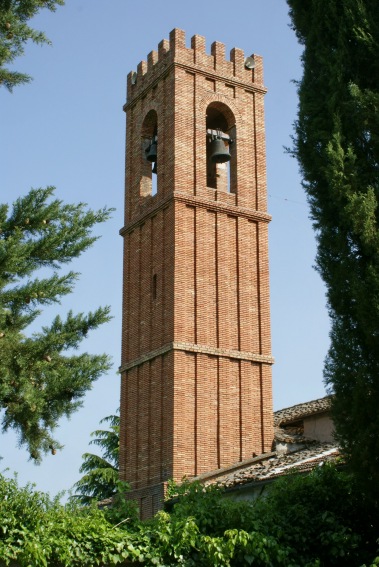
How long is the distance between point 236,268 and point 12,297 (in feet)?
40.9

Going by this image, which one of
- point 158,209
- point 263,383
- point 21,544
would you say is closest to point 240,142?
point 158,209

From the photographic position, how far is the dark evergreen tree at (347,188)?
1169 centimetres

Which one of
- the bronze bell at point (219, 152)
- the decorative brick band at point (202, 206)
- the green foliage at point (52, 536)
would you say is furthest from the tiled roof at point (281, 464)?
A: the bronze bell at point (219, 152)

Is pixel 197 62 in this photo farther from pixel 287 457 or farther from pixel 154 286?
pixel 287 457

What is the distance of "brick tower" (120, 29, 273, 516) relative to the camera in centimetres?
2122

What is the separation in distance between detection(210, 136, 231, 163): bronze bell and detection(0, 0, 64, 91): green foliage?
1099cm

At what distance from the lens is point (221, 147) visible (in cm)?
2350

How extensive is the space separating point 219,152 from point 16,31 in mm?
11589

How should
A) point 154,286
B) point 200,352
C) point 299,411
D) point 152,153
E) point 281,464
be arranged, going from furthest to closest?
point 152,153
point 299,411
point 154,286
point 200,352
point 281,464

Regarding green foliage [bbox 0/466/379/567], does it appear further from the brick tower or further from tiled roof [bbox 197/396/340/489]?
the brick tower

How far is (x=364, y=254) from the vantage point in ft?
40.3

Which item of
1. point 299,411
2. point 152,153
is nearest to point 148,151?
point 152,153

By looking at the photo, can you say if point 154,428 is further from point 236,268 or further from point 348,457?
point 348,457

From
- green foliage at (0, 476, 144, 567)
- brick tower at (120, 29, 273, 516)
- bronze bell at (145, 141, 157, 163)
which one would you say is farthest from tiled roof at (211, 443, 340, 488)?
bronze bell at (145, 141, 157, 163)
